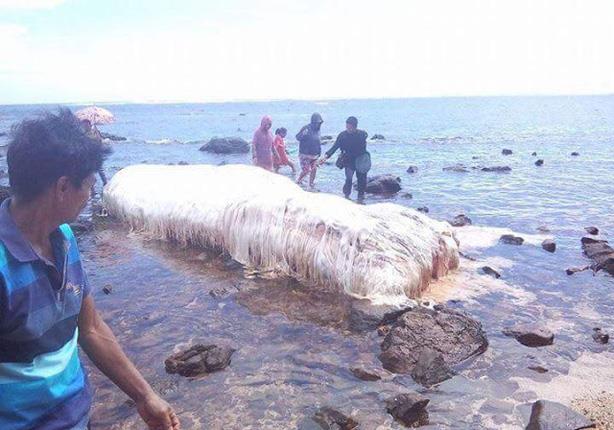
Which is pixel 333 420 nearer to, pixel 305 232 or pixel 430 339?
pixel 430 339

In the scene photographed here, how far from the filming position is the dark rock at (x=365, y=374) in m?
5.06

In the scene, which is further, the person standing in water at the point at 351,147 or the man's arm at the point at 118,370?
the person standing in water at the point at 351,147

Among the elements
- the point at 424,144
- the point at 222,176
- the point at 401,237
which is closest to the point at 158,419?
the point at 401,237

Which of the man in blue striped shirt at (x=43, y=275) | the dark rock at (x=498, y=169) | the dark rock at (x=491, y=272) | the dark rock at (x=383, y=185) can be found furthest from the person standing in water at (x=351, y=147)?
the man in blue striped shirt at (x=43, y=275)

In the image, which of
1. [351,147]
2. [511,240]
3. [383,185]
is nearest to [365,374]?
[511,240]

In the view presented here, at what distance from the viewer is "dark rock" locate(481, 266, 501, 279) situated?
810cm

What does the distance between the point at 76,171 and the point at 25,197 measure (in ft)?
0.78

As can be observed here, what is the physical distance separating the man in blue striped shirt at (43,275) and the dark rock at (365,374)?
10.4 feet

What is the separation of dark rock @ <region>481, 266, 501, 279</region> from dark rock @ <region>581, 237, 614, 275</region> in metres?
1.79

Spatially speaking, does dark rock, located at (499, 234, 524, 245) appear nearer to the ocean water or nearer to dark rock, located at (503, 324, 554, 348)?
the ocean water

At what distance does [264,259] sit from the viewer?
8219mm

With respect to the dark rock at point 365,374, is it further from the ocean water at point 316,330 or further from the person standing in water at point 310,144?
Result: the person standing in water at point 310,144

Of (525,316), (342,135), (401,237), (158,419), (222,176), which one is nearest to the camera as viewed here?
(158,419)

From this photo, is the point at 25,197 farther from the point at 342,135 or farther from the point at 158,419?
the point at 342,135
